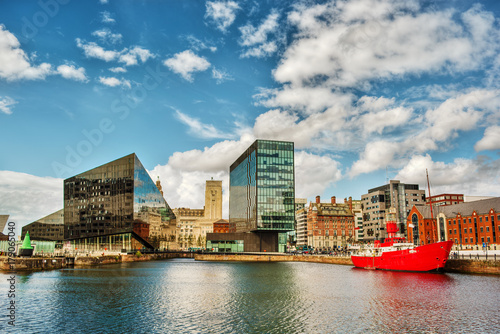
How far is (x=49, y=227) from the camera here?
450ft

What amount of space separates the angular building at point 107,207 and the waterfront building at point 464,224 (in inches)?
3189

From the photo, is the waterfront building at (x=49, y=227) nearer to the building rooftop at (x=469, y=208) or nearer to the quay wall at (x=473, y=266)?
the quay wall at (x=473, y=266)

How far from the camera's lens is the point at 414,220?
14338 cm

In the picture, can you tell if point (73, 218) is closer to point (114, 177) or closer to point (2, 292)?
point (114, 177)

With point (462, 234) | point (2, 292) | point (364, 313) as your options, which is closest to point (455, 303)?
point (364, 313)

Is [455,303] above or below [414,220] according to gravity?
below

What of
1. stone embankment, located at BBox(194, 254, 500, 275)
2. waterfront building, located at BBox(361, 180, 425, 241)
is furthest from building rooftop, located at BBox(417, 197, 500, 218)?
waterfront building, located at BBox(361, 180, 425, 241)

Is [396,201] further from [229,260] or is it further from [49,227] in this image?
[49,227]

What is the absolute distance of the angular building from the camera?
122312 mm

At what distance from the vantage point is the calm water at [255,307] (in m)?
29.2

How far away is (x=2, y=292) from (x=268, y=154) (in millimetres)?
99313

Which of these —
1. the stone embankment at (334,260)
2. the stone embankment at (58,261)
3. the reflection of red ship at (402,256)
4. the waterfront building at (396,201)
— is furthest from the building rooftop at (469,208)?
the stone embankment at (58,261)

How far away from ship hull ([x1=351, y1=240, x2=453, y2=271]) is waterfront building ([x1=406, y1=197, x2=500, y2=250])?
31.5 meters

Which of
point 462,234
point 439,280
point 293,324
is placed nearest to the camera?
point 293,324
